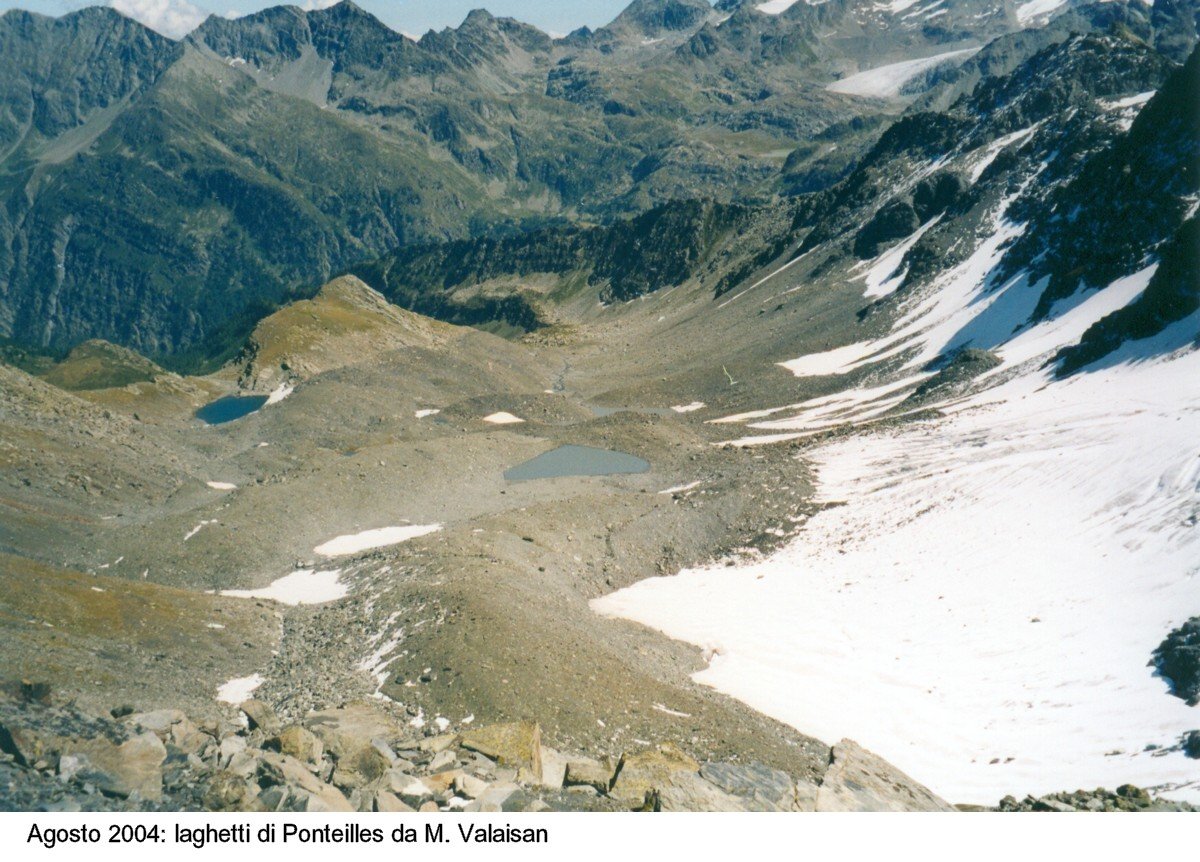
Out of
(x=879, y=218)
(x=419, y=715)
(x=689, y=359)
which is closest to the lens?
(x=419, y=715)

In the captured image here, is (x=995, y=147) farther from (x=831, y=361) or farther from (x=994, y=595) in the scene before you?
(x=994, y=595)

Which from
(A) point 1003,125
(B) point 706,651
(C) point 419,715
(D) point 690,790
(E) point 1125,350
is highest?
(A) point 1003,125

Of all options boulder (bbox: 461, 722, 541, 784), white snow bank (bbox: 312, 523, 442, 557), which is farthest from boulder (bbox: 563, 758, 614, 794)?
white snow bank (bbox: 312, 523, 442, 557)

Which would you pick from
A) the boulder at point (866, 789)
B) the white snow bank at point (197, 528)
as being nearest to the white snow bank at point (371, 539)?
the white snow bank at point (197, 528)

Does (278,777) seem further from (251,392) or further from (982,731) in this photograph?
(251,392)

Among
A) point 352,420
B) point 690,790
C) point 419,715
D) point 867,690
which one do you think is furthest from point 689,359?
point 690,790
